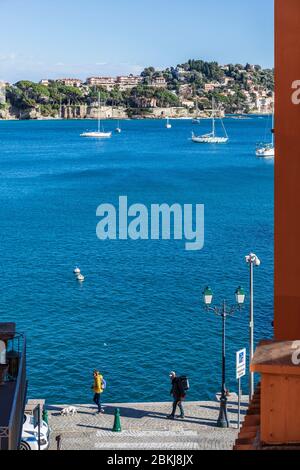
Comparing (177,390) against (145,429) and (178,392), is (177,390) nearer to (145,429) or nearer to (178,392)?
(178,392)

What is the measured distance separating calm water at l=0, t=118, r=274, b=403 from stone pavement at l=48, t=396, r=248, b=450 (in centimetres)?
487

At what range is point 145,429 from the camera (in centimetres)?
1538

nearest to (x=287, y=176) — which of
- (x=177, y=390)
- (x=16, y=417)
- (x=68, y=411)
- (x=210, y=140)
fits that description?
(x=16, y=417)

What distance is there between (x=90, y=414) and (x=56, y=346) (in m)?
10.4

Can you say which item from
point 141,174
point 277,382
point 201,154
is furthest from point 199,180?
point 277,382

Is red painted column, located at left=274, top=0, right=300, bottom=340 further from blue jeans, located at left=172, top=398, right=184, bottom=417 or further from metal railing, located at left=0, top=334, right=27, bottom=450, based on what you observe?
blue jeans, located at left=172, top=398, right=184, bottom=417

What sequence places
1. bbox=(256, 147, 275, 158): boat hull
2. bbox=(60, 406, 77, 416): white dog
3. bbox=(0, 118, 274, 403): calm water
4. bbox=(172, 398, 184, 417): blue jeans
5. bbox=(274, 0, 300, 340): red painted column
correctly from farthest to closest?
bbox=(256, 147, 275, 158): boat hull → bbox=(0, 118, 274, 403): calm water → bbox=(60, 406, 77, 416): white dog → bbox=(172, 398, 184, 417): blue jeans → bbox=(274, 0, 300, 340): red painted column

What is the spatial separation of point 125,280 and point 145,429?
23.1 m

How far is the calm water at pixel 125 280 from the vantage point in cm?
2466

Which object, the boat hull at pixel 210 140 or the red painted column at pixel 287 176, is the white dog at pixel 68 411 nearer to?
the red painted column at pixel 287 176

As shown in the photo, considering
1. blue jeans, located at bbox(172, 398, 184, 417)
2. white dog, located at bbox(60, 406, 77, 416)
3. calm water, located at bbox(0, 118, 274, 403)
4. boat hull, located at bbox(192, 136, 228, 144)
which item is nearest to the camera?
blue jeans, located at bbox(172, 398, 184, 417)

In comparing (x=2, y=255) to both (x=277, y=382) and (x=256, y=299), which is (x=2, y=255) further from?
(x=277, y=382)

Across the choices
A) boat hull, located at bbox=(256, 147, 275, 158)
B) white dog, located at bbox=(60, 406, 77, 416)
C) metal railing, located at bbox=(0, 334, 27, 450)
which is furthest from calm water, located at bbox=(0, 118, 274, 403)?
boat hull, located at bbox=(256, 147, 275, 158)

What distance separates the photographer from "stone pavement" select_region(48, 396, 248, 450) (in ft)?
47.2
